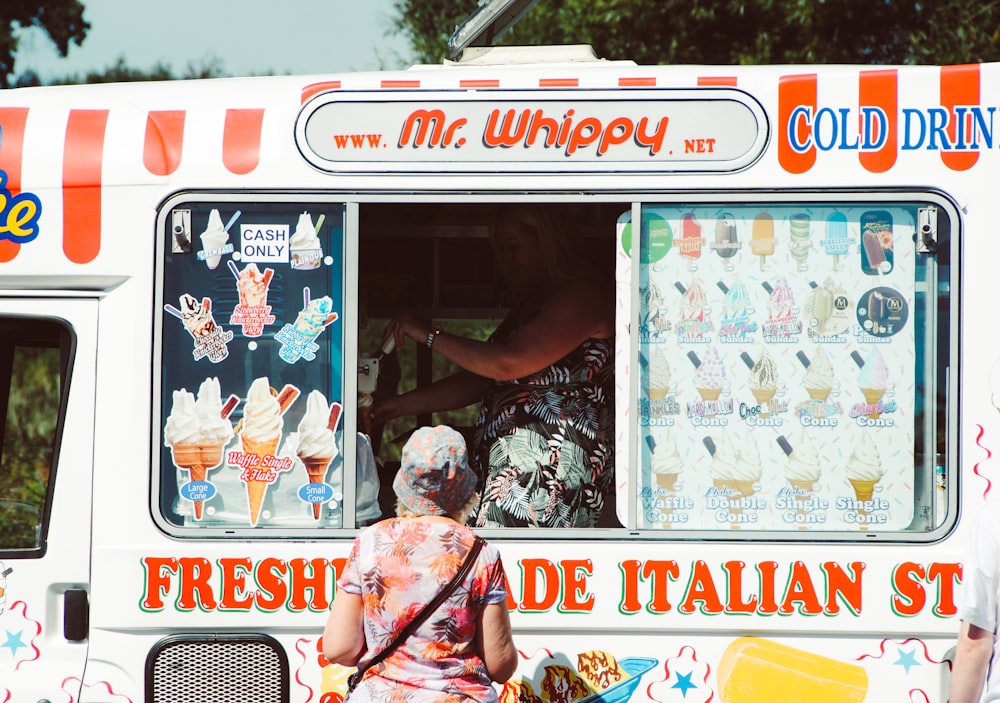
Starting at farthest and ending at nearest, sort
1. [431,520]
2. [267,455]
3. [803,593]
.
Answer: [267,455] < [803,593] < [431,520]

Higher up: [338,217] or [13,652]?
[338,217]

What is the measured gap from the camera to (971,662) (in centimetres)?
A: 276

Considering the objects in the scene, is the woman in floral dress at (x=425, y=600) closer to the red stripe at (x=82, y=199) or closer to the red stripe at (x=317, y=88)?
the red stripe at (x=317, y=88)

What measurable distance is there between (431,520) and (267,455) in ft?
3.14

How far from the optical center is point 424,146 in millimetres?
3582

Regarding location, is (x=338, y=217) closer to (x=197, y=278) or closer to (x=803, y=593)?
(x=197, y=278)

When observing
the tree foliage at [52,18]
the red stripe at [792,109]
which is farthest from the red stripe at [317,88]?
the tree foliage at [52,18]

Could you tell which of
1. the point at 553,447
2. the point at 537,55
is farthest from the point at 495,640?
the point at 537,55

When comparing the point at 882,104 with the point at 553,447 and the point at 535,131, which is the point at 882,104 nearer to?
the point at 535,131

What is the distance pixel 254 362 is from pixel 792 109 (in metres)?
1.93

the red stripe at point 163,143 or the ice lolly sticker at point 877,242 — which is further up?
the red stripe at point 163,143

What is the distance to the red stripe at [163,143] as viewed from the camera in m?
3.61

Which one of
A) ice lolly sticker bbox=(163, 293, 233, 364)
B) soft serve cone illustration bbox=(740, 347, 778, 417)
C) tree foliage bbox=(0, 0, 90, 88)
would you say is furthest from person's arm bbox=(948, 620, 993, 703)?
tree foliage bbox=(0, 0, 90, 88)

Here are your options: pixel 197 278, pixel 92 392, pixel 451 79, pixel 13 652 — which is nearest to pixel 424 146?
pixel 451 79
